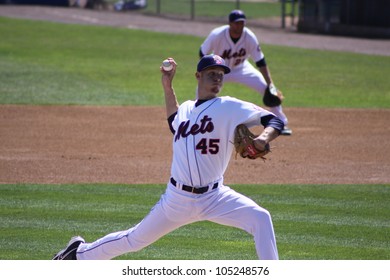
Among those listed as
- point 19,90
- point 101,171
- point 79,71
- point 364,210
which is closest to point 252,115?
point 364,210

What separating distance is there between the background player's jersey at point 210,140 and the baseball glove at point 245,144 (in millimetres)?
47

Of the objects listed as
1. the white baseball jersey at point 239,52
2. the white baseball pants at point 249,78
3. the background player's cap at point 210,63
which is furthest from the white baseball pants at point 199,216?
the white baseball pants at point 249,78

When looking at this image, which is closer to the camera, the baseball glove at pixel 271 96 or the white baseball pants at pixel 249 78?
the baseball glove at pixel 271 96

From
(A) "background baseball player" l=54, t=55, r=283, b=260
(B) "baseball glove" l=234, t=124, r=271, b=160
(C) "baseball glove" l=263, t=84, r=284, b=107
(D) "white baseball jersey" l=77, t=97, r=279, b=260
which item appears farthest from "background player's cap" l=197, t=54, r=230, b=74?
(C) "baseball glove" l=263, t=84, r=284, b=107

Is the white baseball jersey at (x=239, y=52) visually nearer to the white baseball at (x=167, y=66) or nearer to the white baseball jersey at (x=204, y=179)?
the white baseball at (x=167, y=66)

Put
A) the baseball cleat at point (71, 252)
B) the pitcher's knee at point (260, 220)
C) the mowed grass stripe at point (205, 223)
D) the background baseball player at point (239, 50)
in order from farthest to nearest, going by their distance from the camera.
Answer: the background baseball player at point (239, 50) < the mowed grass stripe at point (205, 223) < the baseball cleat at point (71, 252) < the pitcher's knee at point (260, 220)

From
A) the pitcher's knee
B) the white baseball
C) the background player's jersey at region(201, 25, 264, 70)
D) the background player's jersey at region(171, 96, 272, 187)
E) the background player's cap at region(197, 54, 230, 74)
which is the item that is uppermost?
the background player's cap at region(197, 54, 230, 74)

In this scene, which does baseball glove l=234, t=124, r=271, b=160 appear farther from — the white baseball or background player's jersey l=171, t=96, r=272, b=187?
the white baseball

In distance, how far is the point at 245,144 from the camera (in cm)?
642

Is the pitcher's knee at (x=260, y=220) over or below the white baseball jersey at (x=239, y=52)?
over

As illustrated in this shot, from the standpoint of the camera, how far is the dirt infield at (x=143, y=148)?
461 inches

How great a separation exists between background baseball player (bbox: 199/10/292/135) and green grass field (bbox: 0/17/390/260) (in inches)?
126

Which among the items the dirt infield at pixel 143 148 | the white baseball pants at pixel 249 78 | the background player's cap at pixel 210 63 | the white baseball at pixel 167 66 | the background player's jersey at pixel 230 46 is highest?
the background player's cap at pixel 210 63

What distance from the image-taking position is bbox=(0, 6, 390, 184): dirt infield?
11.7 meters
